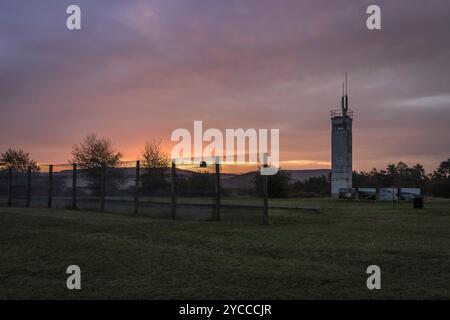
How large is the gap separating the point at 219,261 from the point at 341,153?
6096cm

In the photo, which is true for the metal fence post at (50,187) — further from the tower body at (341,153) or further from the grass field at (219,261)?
the tower body at (341,153)

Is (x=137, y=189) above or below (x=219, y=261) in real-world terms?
above

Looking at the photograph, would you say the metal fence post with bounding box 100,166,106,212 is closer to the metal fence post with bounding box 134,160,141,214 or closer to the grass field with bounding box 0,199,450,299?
the metal fence post with bounding box 134,160,141,214

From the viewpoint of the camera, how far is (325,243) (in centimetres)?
1141

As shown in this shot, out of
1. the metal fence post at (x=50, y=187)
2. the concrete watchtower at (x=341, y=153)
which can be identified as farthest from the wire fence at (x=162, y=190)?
the concrete watchtower at (x=341, y=153)

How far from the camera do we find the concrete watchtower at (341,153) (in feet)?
221

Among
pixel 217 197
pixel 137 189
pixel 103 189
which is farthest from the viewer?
pixel 103 189

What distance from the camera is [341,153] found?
67.8 m

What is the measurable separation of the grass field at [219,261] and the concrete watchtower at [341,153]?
53.7m

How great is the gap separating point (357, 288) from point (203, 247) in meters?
4.43

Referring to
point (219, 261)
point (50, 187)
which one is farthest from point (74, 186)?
point (219, 261)

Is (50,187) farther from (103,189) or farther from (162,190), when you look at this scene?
(162,190)
